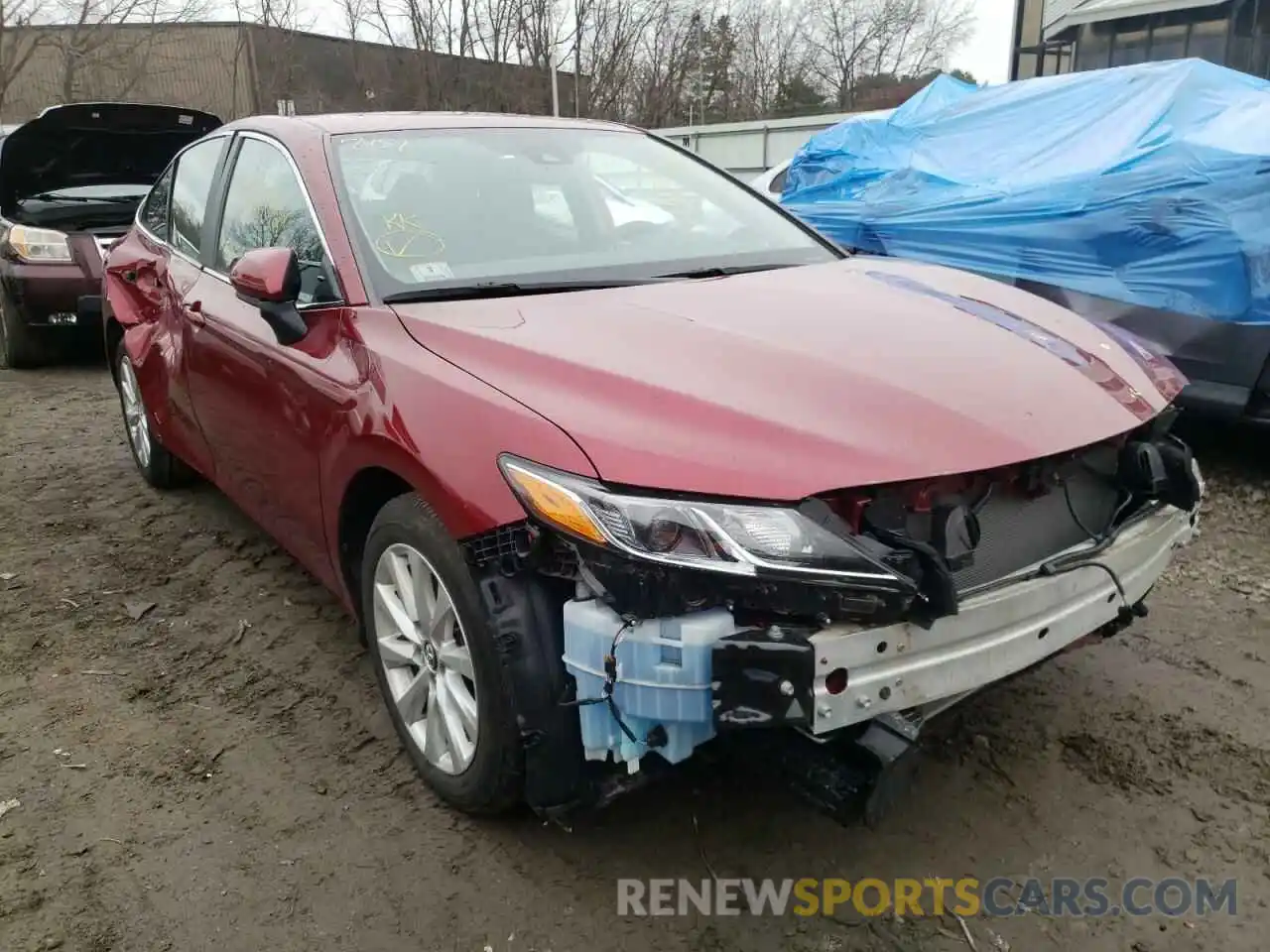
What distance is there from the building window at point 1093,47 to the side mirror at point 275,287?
668 inches

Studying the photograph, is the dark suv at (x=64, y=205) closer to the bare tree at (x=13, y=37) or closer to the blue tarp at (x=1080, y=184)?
the blue tarp at (x=1080, y=184)

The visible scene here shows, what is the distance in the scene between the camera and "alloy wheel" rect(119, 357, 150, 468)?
4629 millimetres

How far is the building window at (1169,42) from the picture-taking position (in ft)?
49.0

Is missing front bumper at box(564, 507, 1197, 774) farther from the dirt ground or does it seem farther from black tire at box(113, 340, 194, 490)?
black tire at box(113, 340, 194, 490)

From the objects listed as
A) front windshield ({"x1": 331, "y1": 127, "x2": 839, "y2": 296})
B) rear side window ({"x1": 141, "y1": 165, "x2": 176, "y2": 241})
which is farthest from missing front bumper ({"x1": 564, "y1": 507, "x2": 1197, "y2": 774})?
rear side window ({"x1": 141, "y1": 165, "x2": 176, "y2": 241})

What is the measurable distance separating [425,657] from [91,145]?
6666mm

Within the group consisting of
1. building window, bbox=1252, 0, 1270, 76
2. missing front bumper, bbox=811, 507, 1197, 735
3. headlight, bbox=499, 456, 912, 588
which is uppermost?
building window, bbox=1252, 0, 1270, 76

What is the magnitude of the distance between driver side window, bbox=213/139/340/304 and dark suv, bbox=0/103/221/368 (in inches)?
166

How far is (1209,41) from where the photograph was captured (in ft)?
47.7

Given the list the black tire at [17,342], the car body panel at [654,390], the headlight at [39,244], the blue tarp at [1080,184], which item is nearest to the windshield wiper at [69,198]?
the headlight at [39,244]

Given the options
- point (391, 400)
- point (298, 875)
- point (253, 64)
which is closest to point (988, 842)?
point (298, 875)

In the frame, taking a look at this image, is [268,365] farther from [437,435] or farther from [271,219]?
[437,435]

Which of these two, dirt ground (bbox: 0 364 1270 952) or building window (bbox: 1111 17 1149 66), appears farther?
building window (bbox: 1111 17 1149 66)

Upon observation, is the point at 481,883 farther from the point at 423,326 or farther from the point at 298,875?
the point at 423,326
